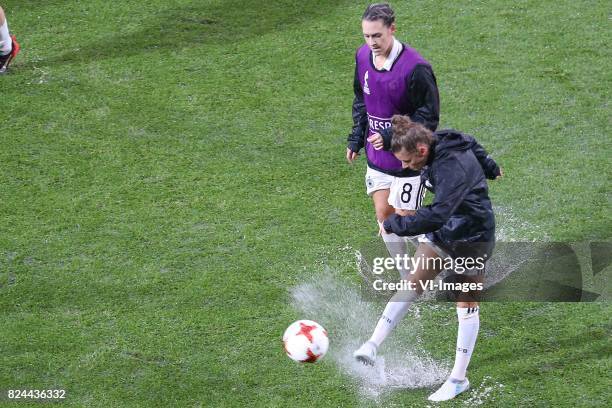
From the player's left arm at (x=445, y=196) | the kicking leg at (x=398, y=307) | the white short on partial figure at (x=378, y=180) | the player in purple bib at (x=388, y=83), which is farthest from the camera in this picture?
the white short on partial figure at (x=378, y=180)

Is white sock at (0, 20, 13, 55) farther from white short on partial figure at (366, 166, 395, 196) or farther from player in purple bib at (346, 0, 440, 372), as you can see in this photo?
white short on partial figure at (366, 166, 395, 196)

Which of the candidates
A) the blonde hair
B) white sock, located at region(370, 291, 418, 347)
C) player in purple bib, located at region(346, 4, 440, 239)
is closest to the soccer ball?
white sock, located at region(370, 291, 418, 347)

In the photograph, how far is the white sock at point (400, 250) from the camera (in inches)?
283

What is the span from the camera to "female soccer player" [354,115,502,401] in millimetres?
5812

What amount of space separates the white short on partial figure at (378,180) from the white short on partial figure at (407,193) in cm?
7

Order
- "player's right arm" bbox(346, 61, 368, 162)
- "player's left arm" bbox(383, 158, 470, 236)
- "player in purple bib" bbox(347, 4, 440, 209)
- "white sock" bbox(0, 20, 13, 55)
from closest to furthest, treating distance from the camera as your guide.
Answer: "player's left arm" bbox(383, 158, 470, 236)
"player in purple bib" bbox(347, 4, 440, 209)
"player's right arm" bbox(346, 61, 368, 162)
"white sock" bbox(0, 20, 13, 55)

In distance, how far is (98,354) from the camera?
6.72m

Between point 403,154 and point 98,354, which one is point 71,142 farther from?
point 403,154

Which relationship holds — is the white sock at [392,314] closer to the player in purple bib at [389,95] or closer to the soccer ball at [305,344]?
the soccer ball at [305,344]

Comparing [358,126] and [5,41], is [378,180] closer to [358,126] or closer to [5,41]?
[358,126]

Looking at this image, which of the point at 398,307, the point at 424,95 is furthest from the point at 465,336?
the point at 424,95

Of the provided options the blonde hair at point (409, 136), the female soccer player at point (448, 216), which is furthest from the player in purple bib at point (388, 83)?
the blonde hair at point (409, 136)

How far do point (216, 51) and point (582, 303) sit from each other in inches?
219

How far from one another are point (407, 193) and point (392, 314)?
91 cm
